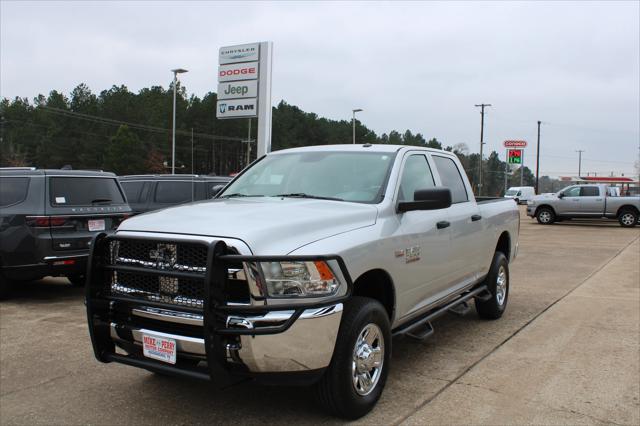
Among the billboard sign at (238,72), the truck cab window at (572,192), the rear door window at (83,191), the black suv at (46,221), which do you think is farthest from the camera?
the truck cab window at (572,192)

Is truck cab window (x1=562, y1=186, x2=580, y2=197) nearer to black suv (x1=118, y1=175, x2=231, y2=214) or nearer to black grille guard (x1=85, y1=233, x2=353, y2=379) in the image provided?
black suv (x1=118, y1=175, x2=231, y2=214)

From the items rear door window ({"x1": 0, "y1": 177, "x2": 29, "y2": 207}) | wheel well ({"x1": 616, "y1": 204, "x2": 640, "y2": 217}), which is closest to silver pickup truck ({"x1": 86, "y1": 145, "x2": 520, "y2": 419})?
rear door window ({"x1": 0, "y1": 177, "x2": 29, "y2": 207})

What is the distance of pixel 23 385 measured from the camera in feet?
14.6

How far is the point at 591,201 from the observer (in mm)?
24234

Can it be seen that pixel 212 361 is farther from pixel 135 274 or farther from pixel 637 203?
pixel 637 203

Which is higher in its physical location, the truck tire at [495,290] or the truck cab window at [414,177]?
the truck cab window at [414,177]

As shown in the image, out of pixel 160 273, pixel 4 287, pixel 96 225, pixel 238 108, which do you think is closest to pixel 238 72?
pixel 238 108

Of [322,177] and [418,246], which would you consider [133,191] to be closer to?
[322,177]

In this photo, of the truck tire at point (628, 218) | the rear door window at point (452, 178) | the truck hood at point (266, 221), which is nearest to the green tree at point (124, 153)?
the truck tire at point (628, 218)

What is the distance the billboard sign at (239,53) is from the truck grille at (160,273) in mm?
13019

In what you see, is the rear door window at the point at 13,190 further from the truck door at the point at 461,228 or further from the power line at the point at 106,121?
the power line at the point at 106,121

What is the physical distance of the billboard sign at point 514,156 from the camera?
58.5 m

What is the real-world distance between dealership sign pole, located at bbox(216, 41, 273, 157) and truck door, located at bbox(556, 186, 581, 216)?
15329mm

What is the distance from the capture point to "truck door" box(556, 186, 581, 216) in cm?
2447
